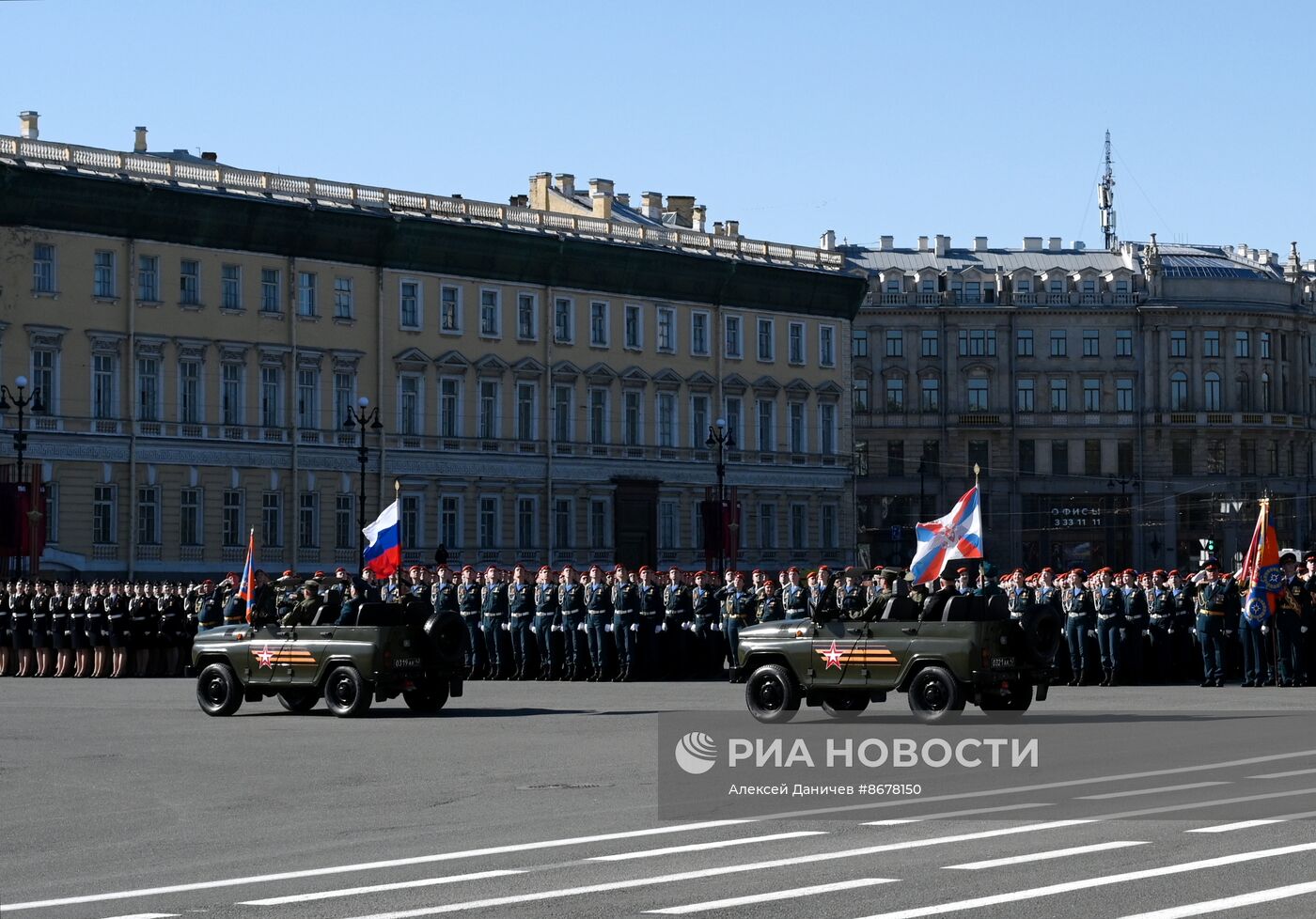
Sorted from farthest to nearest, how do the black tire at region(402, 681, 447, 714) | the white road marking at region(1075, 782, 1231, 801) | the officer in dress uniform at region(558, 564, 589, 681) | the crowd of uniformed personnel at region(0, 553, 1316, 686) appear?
the officer in dress uniform at region(558, 564, 589, 681) < the crowd of uniformed personnel at region(0, 553, 1316, 686) < the black tire at region(402, 681, 447, 714) < the white road marking at region(1075, 782, 1231, 801)

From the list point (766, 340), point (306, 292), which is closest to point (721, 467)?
point (766, 340)

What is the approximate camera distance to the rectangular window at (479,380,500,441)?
76.3m

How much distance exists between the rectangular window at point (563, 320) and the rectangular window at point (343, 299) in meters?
8.14

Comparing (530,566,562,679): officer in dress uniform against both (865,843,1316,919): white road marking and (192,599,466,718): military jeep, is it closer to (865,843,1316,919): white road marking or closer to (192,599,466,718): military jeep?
(192,599,466,718): military jeep

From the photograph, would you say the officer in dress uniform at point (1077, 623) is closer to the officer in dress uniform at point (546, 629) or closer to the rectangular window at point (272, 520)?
the officer in dress uniform at point (546, 629)

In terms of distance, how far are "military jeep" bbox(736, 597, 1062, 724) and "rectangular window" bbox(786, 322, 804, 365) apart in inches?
2408

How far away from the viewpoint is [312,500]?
7194cm

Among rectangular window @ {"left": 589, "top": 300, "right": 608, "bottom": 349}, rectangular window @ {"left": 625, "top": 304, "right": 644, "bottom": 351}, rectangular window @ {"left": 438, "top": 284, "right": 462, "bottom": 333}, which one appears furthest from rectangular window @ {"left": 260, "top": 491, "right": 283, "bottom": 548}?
rectangular window @ {"left": 625, "top": 304, "right": 644, "bottom": 351}

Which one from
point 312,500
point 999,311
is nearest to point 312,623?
point 312,500

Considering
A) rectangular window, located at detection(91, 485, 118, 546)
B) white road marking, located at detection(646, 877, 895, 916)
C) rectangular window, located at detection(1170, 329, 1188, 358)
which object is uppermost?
rectangular window, located at detection(1170, 329, 1188, 358)

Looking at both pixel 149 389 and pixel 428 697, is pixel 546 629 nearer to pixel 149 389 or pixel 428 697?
pixel 428 697

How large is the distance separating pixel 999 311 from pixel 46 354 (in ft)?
199

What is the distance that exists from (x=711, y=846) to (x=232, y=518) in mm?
56931

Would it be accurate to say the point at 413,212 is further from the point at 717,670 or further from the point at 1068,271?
the point at 1068,271
